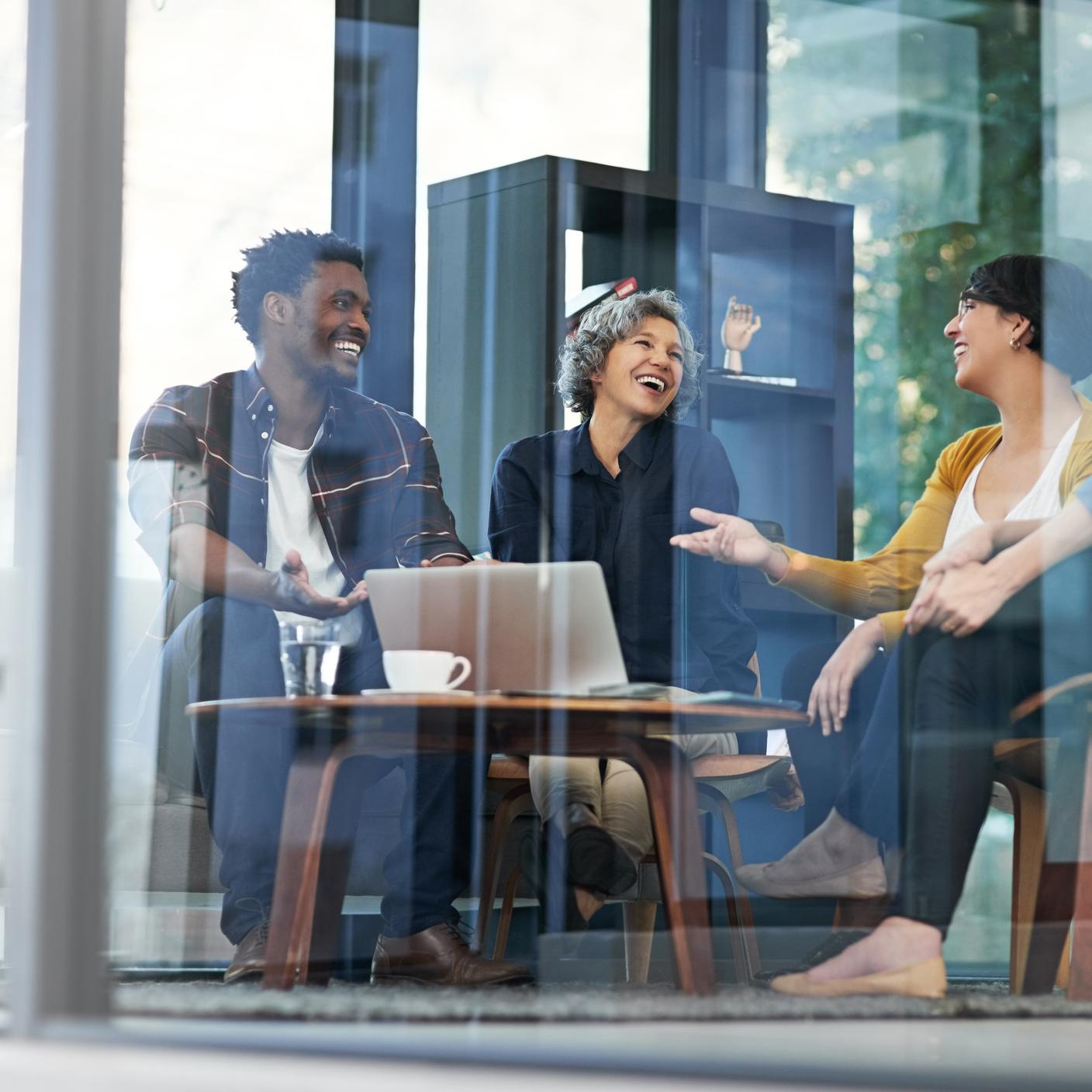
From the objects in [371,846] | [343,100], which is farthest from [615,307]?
[371,846]

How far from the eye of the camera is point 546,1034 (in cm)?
142

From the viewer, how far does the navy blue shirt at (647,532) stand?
2760 mm

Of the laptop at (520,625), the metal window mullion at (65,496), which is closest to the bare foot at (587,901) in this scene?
the laptop at (520,625)

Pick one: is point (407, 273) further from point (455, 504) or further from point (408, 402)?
point (455, 504)

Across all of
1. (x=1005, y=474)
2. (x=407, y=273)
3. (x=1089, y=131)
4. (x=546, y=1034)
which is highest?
(x=1089, y=131)

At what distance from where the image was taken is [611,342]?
3.07 meters

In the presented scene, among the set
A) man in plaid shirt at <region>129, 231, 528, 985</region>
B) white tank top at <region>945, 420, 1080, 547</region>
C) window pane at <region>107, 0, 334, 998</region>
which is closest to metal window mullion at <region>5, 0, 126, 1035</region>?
window pane at <region>107, 0, 334, 998</region>

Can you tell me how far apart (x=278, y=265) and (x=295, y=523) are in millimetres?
616

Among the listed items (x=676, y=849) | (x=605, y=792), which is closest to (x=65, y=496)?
(x=676, y=849)

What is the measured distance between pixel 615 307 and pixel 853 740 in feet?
3.58

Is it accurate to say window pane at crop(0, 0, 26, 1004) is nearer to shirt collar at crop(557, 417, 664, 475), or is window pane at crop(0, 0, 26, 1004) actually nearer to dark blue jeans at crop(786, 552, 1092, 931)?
dark blue jeans at crop(786, 552, 1092, 931)

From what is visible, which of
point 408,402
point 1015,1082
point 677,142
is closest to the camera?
point 1015,1082

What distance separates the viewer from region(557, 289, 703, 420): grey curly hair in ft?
10.1

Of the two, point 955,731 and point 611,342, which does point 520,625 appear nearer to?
point 955,731
